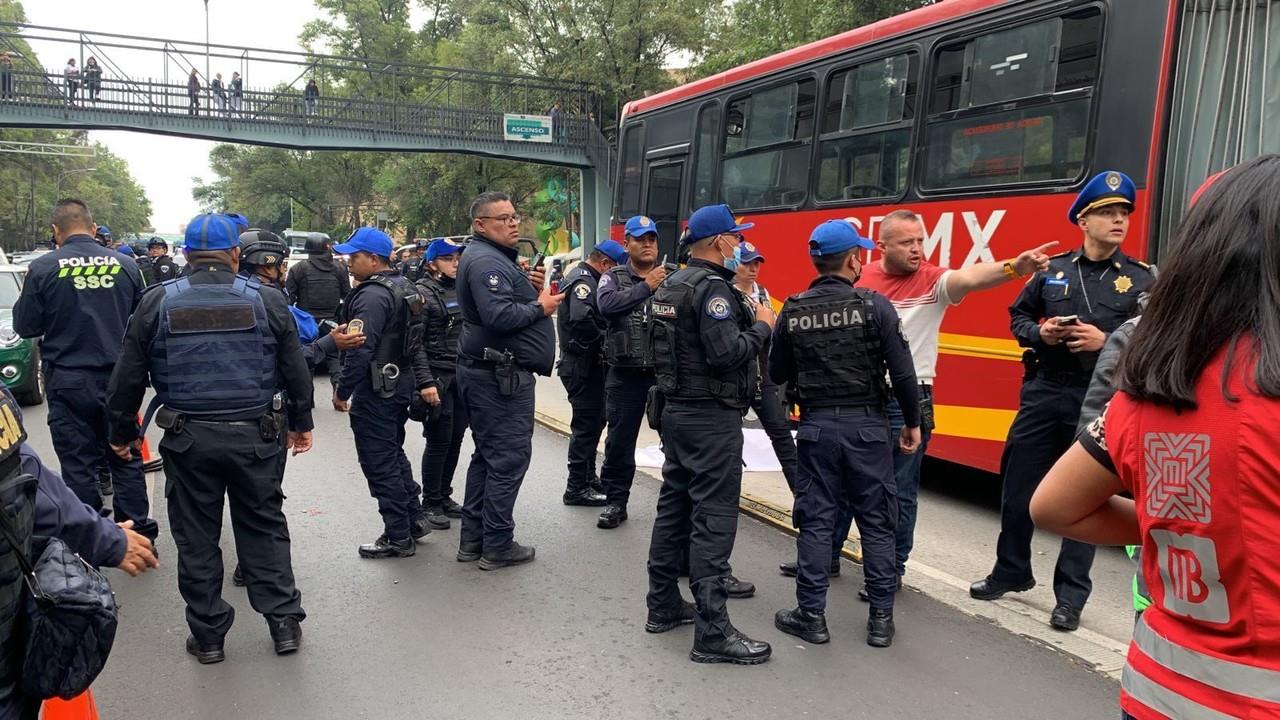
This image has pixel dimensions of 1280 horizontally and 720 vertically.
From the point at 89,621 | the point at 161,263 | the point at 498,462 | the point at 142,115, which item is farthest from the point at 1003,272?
the point at 142,115

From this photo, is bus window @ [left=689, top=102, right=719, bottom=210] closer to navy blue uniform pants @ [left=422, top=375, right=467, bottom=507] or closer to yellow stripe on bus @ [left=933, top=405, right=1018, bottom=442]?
yellow stripe on bus @ [left=933, top=405, right=1018, bottom=442]

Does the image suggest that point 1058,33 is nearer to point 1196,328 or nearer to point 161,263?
point 1196,328

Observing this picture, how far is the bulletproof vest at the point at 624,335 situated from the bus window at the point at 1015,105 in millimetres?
2257

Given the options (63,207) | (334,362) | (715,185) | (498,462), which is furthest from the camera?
(334,362)

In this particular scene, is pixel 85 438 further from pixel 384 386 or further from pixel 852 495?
pixel 852 495

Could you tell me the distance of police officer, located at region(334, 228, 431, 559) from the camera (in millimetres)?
5355

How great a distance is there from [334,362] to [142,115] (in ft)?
51.5

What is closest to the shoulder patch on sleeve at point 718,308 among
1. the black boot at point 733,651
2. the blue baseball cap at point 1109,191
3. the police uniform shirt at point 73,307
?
the black boot at point 733,651

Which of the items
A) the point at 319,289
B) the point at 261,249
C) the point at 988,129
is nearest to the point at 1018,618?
the point at 988,129

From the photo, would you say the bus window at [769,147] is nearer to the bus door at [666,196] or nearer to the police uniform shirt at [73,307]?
the bus door at [666,196]

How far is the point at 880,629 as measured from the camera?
13.5 ft

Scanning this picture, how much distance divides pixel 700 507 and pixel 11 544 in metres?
2.66

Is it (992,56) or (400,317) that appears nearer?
(400,317)

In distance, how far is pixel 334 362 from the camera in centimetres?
1023
